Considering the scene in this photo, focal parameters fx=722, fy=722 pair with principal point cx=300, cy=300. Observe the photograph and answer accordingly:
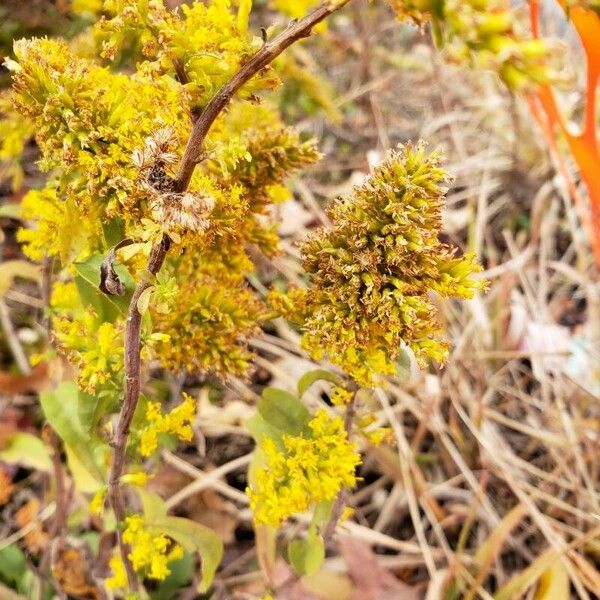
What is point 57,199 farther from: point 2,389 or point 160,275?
point 2,389

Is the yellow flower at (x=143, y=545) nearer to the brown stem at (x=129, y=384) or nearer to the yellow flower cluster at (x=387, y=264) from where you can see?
the brown stem at (x=129, y=384)

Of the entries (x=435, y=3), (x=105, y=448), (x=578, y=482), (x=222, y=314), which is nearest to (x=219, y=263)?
(x=222, y=314)

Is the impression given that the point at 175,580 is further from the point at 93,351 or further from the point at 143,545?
the point at 93,351

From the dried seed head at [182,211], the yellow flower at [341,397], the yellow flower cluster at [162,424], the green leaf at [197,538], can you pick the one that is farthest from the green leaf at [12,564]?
the dried seed head at [182,211]

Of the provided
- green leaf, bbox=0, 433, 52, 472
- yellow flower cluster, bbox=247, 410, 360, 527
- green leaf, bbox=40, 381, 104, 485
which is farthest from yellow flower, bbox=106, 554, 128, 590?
green leaf, bbox=0, 433, 52, 472

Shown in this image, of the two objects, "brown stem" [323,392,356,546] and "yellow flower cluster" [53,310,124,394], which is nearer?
"yellow flower cluster" [53,310,124,394]

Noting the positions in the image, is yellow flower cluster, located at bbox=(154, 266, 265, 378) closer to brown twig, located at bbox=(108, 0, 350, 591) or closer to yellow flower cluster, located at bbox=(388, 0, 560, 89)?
brown twig, located at bbox=(108, 0, 350, 591)
